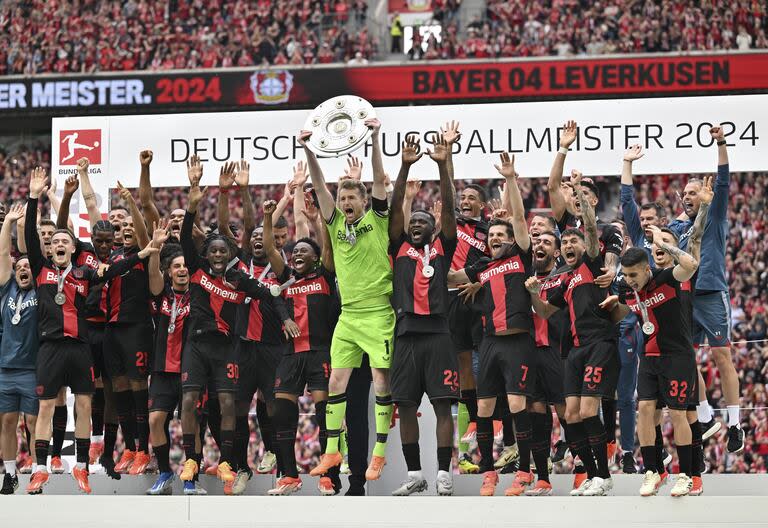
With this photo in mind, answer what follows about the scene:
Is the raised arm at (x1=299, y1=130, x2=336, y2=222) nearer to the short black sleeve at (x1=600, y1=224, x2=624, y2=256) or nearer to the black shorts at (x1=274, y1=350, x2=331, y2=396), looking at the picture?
the black shorts at (x1=274, y1=350, x2=331, y2=396)

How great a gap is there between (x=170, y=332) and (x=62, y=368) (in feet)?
3.22

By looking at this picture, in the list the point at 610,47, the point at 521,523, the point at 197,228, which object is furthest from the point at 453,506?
the point at 610,47

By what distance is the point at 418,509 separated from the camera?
8.70 meters

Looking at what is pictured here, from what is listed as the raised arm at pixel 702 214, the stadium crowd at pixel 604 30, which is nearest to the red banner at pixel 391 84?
the stadium crowd at pixel 604 30

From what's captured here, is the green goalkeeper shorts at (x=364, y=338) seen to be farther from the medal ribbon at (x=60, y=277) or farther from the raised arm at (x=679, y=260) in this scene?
the medal ribbon at (x=60, y=277)

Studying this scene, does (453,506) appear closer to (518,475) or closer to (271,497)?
(518,475)

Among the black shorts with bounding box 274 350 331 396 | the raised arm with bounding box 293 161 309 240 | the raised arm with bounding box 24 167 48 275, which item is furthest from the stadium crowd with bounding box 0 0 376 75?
the black shorts with bounding box 274 350 331 396

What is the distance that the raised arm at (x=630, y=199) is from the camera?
404 inches

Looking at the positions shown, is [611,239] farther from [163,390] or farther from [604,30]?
[604,30]

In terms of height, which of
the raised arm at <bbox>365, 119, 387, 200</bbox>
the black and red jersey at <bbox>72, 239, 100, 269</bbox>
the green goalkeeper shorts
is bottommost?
the green goalkeeper shorts

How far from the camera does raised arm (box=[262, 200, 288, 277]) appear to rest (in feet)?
32.4

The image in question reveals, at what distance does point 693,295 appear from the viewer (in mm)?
10109

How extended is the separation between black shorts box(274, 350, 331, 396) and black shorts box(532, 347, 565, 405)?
1800 mm

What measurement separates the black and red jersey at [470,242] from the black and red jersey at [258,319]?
67.8 inches
